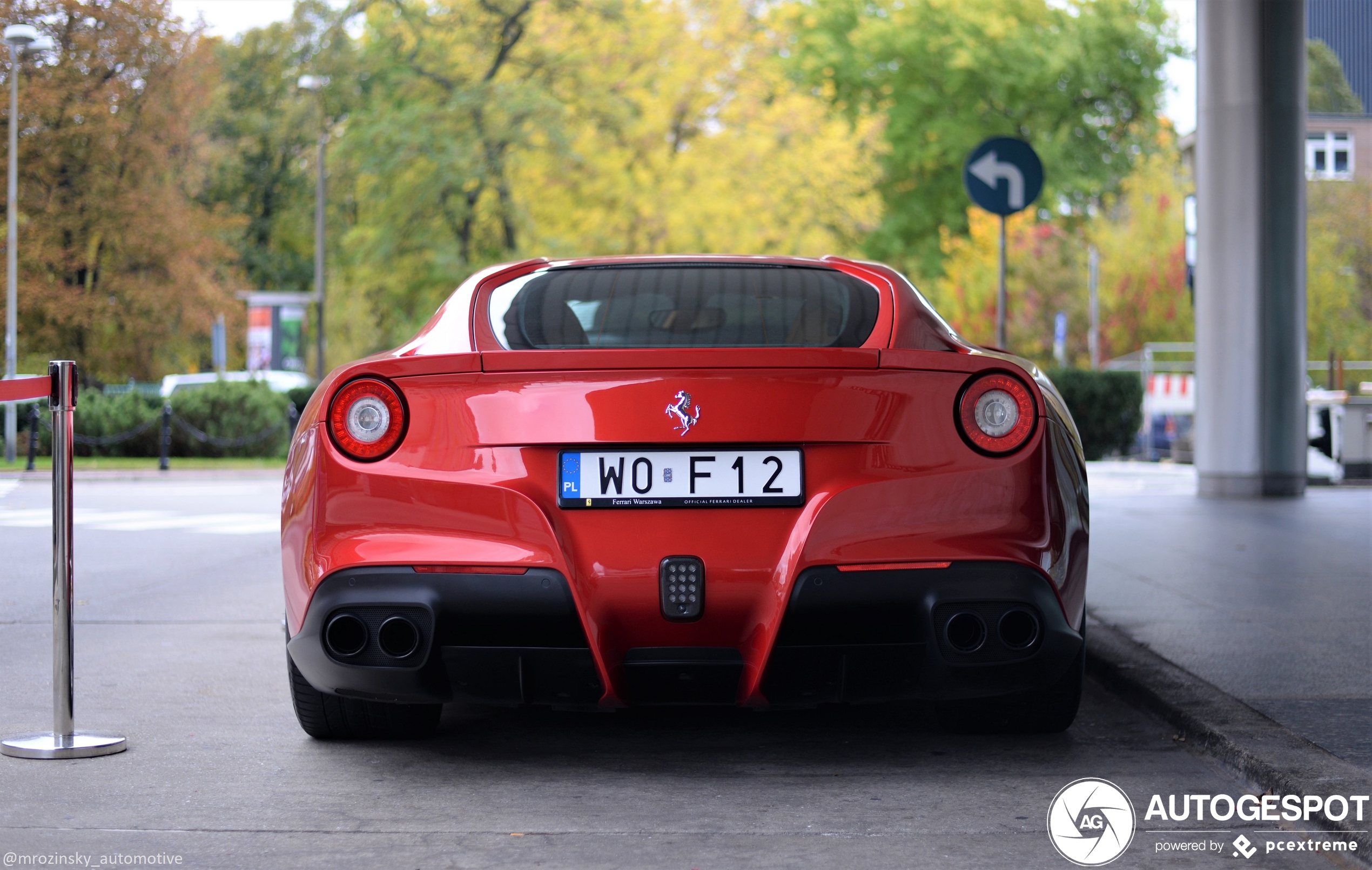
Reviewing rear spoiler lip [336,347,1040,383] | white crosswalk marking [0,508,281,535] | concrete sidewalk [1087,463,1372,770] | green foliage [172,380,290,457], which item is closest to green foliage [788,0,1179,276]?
green foliage [172,380,290,457]

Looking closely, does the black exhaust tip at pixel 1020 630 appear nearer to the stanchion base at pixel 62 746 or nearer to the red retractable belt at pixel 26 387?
the stanchion base at pixel 62 746

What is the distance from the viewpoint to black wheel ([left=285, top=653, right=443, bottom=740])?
437 centimetres

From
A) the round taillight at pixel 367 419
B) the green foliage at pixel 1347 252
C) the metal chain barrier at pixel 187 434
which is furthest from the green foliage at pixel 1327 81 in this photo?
the metal chain barrier at pixel 187 434

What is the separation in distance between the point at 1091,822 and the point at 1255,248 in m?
11.4

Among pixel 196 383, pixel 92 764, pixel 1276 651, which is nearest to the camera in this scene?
pixel 92 764

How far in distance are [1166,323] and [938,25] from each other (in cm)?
1012

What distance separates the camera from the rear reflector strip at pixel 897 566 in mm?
3658

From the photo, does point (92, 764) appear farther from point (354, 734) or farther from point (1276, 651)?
point (1276, 651)

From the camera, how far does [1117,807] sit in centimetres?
366

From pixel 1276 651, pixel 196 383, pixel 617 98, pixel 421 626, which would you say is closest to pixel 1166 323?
pixel 617 98

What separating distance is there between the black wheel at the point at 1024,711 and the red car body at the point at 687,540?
1.57 ft

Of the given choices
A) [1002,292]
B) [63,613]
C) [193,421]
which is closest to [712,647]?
[63,613]

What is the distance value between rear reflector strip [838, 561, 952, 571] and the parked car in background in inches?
990

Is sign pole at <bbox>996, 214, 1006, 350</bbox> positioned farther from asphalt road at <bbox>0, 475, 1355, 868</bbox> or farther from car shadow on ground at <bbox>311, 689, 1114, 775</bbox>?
car shadow on ground at <bbox>311, 689, 1114, 775</bbox>
